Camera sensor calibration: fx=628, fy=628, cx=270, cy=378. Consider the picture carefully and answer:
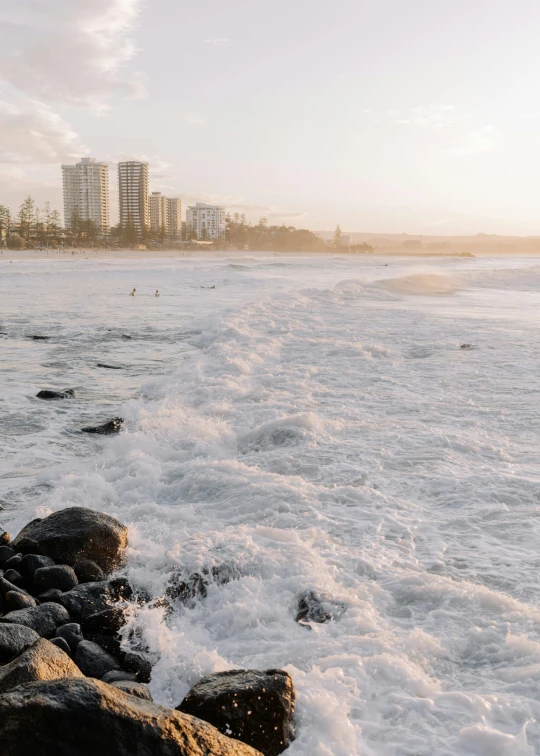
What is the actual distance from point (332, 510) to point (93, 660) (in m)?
2.82

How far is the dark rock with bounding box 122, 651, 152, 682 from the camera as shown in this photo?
3.63m

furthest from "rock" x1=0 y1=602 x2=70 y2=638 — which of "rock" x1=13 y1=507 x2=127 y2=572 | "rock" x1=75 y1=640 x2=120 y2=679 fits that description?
"rock" x1=13 y1=507 x2=127 y2=572

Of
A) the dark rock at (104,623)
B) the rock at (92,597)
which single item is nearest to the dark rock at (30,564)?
the rock at (92,597)

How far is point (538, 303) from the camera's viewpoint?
92.0ft

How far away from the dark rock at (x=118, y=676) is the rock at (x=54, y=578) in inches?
42.1

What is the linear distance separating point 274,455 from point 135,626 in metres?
3.64

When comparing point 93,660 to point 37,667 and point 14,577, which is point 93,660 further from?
point 14,577

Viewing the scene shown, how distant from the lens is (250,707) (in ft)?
10.0

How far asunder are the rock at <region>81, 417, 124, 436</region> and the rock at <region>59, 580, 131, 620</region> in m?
4.30

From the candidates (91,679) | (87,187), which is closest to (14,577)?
(91,679)

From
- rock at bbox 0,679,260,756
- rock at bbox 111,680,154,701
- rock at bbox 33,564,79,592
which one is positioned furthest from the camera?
rock at bbox 33,564,79,592

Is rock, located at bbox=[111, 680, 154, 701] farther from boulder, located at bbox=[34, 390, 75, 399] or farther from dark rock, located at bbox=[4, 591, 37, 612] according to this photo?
boulder, located at bbox=[34, 390, 75, 399]

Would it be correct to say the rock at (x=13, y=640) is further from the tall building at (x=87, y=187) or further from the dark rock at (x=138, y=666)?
the tall building at (x=87, y=187)

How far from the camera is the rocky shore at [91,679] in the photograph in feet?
8.02
